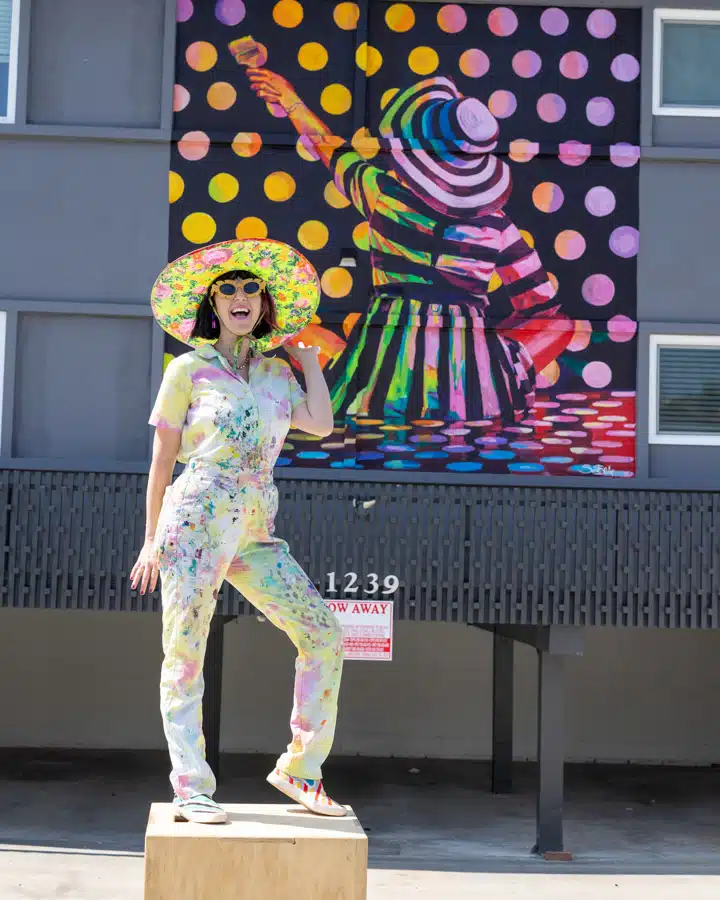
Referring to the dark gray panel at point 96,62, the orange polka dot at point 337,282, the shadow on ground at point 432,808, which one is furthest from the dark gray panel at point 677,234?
the shadow on ground at point 432,808

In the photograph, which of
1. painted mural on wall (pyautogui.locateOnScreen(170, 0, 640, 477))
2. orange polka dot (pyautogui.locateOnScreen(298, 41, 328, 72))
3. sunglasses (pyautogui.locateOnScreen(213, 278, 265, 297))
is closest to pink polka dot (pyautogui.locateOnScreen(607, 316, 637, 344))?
painted mural on wall (pyautogui.locateOnScreen(170, 0, 640, 477))

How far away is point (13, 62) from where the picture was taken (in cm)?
1016

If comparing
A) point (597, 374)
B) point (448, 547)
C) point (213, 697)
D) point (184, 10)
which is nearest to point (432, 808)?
point (213, 697)

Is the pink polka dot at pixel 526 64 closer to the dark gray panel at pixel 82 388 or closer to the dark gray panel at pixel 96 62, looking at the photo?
the dark gray panel at pixel 96 62

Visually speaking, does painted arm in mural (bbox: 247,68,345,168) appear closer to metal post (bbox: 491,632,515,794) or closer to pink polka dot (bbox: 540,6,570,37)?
pink polka dot (bbox: 540,6,570,37)

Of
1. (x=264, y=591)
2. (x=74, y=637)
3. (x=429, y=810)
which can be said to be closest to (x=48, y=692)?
(x=74, y=637)

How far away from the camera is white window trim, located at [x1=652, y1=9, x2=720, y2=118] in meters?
10.2

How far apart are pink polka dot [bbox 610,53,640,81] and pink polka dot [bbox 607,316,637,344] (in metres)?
1.75

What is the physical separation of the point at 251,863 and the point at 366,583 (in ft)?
16.5

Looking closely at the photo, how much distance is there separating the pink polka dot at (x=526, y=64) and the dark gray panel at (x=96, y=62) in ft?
8.41

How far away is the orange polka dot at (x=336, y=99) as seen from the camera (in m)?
10.1

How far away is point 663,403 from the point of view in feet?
33.5

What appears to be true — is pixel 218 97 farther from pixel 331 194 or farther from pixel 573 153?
pixel 573 153

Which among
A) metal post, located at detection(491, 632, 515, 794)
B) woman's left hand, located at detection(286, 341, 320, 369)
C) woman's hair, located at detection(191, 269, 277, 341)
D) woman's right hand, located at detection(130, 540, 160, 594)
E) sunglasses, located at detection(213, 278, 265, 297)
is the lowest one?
metal post, located at detection(491, 632, 515, 794)
